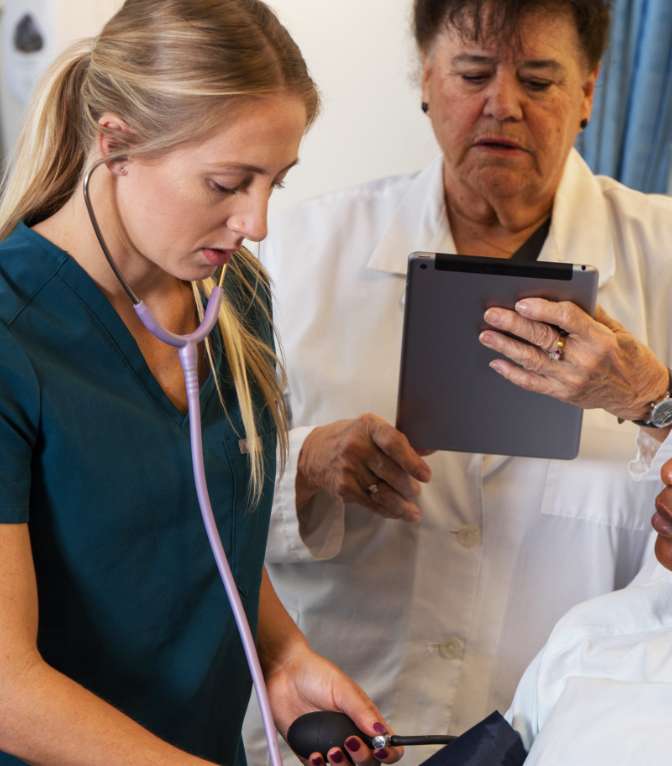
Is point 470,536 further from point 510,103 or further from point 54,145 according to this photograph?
point 54,145

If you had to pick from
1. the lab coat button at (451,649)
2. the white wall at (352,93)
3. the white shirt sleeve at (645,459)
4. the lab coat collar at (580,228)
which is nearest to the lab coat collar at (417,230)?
the lab coat collar at (580,228)

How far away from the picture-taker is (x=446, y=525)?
4.76 feet

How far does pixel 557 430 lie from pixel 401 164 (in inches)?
50.8

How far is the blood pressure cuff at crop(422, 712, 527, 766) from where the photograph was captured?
0.97 m

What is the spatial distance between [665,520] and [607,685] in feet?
0.62

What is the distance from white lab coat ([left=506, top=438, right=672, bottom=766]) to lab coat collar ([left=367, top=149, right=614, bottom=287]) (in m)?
0.34

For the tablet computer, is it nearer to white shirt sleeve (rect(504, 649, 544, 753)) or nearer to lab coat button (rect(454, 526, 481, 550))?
lab coat button (rect(454, 526, 481, 550))

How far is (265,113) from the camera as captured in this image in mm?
901

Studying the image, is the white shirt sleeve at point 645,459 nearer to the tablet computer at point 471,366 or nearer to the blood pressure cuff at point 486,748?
the tablet computer at point 471,366

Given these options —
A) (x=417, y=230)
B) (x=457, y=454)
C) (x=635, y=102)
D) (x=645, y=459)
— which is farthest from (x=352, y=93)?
Result: (x=645, y=459)

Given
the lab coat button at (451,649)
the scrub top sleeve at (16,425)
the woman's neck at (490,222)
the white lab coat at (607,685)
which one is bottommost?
the lab coat button at (451,649)

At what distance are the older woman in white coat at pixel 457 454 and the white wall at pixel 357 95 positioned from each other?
935 mm

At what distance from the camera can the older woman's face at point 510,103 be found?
140cm

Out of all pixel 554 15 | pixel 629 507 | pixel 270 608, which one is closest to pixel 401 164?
pixel 554 15
